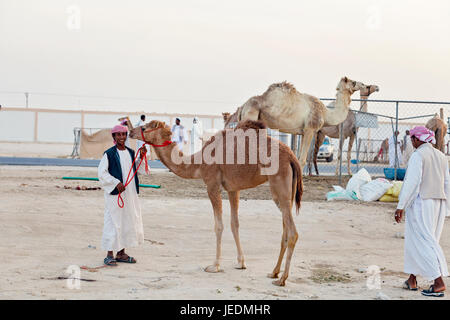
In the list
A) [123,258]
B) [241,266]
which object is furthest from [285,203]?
[123,258]

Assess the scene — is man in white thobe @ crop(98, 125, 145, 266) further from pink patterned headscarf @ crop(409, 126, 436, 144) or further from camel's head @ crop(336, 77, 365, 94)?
camel's head @ crop(336, 77, 365, 94)

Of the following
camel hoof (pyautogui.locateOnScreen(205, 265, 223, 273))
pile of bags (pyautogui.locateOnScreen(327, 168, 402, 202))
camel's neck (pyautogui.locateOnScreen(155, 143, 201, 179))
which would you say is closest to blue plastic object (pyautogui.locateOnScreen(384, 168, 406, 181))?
pile of bags (pyautogui.locateOnScreen(327, 168, 402, 202))

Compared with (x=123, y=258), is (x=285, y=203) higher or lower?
higher

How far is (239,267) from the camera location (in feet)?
23.0

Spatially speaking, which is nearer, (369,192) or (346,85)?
(369,192)

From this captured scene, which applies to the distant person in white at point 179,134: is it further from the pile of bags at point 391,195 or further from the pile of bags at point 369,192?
the pile of bags at point 391,195

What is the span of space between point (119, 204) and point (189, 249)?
1515 millimetres

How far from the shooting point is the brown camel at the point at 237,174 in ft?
21.2

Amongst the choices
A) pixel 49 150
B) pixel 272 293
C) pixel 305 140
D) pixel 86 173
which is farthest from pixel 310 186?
pixel 49 150

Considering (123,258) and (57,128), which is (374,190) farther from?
(57,128)

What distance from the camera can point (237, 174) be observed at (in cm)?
684

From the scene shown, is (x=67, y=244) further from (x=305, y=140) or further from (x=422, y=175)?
(x=305, y=140)

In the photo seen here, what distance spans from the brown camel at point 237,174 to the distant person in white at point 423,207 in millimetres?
1162

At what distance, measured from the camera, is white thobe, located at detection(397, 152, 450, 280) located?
609cm
